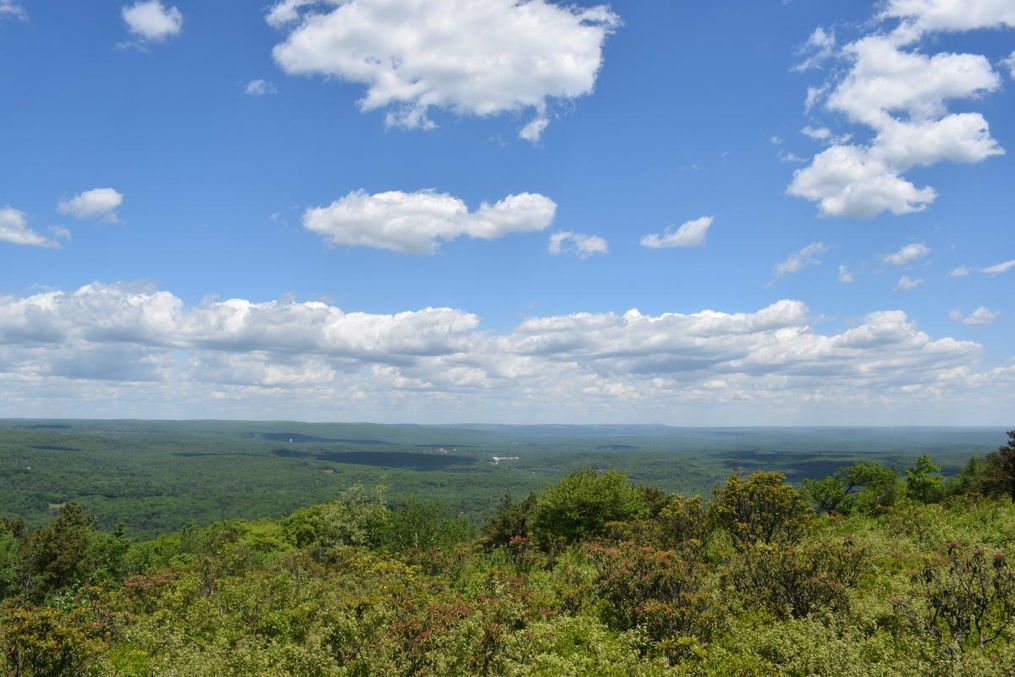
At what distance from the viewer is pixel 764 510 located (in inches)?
662

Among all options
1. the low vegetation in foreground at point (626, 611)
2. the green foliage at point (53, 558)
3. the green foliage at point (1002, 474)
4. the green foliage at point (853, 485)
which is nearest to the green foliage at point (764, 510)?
the low vegetation in foreground at point (626, 611)

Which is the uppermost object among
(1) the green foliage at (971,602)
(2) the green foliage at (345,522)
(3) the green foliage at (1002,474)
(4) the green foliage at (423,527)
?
(1) the green foliage at (971,602)

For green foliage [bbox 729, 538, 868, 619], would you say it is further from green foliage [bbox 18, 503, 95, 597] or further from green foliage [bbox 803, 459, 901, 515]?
green foliage [bbox 18, 503, 95, 597]

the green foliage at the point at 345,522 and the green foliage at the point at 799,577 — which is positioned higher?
the green foliage at the point at 799,577

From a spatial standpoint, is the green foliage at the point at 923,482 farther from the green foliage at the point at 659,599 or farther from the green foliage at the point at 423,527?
the green foliage at the point at 659,599

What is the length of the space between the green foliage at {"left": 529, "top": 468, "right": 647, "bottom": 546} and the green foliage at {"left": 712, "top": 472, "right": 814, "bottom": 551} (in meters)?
11.4

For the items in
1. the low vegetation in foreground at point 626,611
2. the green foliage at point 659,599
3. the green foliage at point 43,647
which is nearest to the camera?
the low vegetation in foreground at point 626,611

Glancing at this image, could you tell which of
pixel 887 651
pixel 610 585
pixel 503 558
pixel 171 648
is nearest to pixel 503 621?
pixel 610 585

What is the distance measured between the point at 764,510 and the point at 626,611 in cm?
710

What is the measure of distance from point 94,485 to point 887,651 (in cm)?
23888

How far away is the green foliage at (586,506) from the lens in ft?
95.3

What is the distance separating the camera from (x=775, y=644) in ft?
29.8

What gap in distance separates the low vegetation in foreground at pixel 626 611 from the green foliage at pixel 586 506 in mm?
→ 9523

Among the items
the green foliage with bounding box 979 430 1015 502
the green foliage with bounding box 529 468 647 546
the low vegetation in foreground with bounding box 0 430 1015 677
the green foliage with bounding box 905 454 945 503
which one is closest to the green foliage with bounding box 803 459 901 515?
the green foliage with bounding box 905 454 945 503
